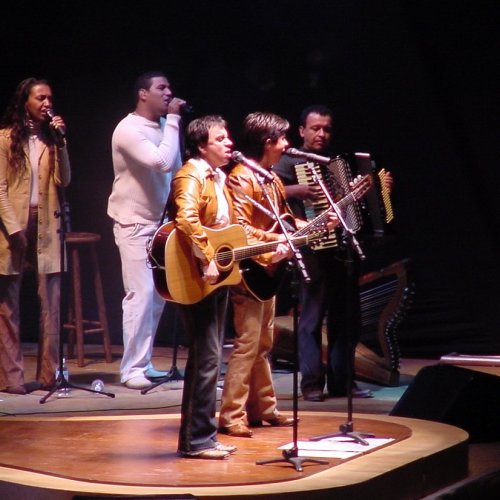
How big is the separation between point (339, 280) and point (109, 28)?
3.15m

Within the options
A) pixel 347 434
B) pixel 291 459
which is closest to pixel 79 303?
pixel 347 434

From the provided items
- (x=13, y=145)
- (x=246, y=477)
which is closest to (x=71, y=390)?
(x=13, y=145)

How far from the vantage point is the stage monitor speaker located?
6.11 meters

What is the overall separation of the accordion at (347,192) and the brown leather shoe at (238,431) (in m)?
1.48

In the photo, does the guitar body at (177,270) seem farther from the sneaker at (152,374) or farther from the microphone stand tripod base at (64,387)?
the sneaker at (152,374)

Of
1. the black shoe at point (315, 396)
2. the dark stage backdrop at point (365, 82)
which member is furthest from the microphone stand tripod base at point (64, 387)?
the dark stage backdrop at point (365, 82)

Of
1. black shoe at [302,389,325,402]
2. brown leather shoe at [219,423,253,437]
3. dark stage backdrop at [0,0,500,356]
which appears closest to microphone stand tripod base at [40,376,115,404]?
black shoe at [302,389,325,402]

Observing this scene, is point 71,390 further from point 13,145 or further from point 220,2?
point 220,2

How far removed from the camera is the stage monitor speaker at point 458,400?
611cm

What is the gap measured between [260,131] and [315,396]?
1.88m

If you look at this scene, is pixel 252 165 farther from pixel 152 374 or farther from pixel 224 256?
pixel 152 374

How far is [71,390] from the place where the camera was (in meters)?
7.34

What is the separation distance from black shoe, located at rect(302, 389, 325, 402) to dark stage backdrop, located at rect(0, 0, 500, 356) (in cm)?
189

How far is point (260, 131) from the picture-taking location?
5.85 metres
